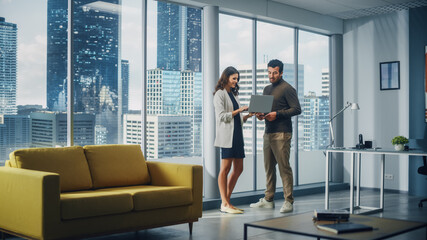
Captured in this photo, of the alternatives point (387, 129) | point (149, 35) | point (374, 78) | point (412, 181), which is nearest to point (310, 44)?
point (374, 78)

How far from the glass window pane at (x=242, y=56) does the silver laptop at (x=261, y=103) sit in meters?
1.37

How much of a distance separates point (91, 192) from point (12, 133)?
1146mm

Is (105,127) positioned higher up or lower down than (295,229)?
higher up

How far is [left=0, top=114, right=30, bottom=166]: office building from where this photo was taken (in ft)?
16.0

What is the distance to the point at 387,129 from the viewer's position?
8.05 metres

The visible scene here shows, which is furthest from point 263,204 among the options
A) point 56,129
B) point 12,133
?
point 12,133

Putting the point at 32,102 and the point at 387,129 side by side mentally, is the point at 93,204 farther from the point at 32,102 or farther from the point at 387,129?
the point at 387,129

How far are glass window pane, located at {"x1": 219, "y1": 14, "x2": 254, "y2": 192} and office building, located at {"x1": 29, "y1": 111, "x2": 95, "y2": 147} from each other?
7.13 feet

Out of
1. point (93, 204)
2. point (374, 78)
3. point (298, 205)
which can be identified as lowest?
point (298, 205)

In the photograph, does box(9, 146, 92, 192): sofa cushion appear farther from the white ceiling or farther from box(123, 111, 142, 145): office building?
the white ceiling

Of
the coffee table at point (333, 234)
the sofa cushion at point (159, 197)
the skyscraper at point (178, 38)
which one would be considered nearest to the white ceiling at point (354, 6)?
the skyscraper at point (178, 38)

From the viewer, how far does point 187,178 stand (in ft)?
15.8

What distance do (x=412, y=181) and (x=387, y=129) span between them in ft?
2.99

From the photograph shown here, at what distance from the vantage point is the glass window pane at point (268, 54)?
7.40 metres
